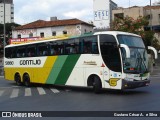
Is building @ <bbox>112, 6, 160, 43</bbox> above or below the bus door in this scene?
above

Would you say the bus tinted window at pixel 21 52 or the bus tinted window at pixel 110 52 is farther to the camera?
the bus tinted window at pixel 21 52

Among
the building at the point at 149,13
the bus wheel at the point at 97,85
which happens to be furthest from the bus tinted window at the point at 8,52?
the building at the point at 149,13

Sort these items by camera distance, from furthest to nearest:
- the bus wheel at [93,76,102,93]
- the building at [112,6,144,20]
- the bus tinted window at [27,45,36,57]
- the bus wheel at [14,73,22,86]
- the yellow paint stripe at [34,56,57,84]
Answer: the building at [112,6,144,20], the bus wheel at [14,73,22,86], the bus tinted window at [27,45,36,57], the yellow paint stripe at [34,56,57,84], the bus wheel at [93,76,102,93]

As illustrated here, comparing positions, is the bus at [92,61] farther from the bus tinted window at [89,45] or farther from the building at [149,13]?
the building at [149,13]

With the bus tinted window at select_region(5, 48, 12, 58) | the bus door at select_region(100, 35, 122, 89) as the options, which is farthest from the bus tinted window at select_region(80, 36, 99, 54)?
the bus tinted window at select_region(5, 48, 12, 58)

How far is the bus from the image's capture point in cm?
1762

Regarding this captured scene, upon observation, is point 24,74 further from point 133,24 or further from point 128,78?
point 133,24

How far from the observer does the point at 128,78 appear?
686 inches

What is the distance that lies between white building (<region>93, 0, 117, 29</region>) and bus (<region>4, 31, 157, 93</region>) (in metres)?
68.4

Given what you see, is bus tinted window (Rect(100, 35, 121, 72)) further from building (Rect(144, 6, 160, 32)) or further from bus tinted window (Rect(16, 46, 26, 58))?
building (Rect(144, 6, 160, 32))

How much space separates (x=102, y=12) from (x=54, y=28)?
24.0 meters

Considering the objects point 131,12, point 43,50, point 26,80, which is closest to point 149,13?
point 131,12

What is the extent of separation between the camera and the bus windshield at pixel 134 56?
1758 centimetres

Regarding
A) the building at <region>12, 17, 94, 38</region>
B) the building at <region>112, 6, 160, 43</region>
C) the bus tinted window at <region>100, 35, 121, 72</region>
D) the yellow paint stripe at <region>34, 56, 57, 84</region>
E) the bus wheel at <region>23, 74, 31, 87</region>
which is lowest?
the bus wheel at <region>23, 74, 31, 87</region>
